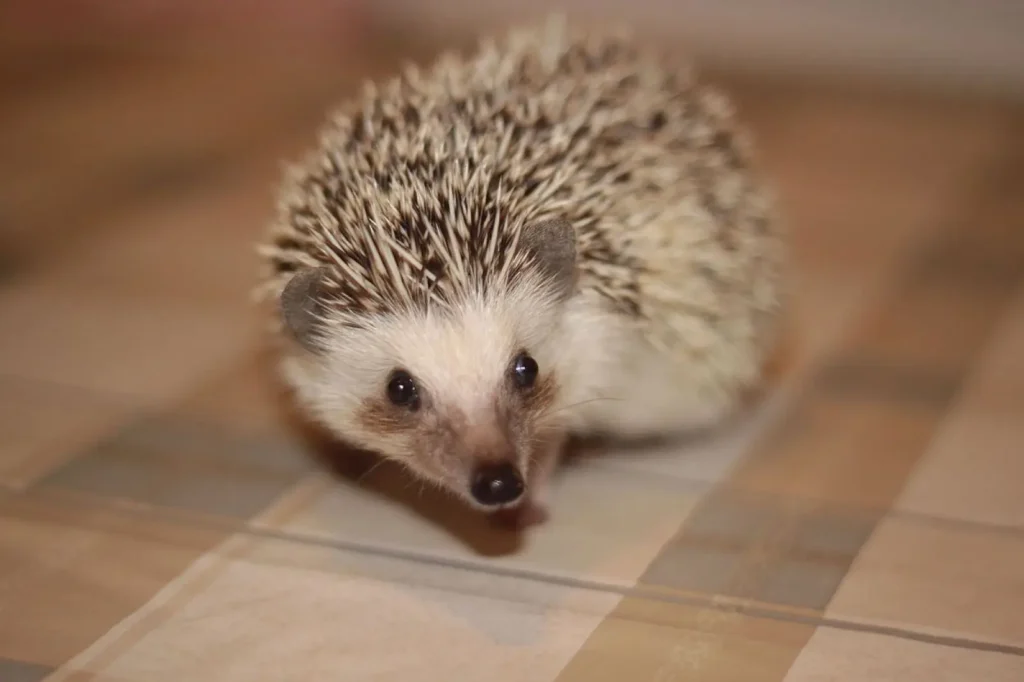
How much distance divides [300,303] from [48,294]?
3.93ft

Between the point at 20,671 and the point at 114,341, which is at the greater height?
the point at 114,341

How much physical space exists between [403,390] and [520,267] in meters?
0.26

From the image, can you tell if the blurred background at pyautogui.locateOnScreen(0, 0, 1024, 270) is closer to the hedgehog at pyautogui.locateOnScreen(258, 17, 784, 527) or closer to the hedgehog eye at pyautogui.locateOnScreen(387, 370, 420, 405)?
the hedgehog at pyautogui.locateOnScreen(258, 17, 784, 527)

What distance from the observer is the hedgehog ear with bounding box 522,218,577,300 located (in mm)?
1758

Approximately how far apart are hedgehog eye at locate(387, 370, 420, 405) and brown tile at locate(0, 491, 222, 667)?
1.30ft

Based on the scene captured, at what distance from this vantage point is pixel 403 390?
1.77m

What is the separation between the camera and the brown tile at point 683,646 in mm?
1560

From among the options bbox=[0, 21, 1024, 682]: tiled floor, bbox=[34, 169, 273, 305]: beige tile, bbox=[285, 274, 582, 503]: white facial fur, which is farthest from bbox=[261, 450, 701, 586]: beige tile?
bbox=[34, 169, 273, 305]: beige tile

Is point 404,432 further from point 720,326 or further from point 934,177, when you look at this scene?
point 934,177

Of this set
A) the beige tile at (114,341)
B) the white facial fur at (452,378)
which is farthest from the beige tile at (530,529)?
the beige tile at (114,341)

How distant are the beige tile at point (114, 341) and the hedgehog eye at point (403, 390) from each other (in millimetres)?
728

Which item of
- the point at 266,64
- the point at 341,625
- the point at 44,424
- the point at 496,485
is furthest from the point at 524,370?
the point at 266,64

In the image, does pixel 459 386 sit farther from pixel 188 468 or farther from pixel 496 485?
pixel 188 468

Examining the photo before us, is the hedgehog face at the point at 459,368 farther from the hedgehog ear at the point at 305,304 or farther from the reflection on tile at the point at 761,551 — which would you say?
the reflection on tile at the point at 761,551
